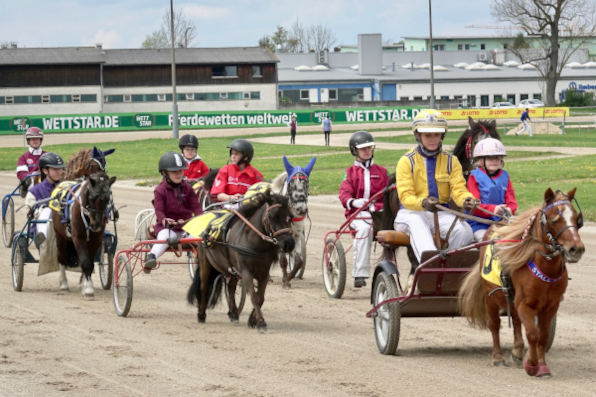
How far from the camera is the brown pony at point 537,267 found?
217 inches

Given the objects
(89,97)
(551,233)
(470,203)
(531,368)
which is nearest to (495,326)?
(531,368)

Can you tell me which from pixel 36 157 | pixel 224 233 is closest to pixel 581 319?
pixel 224 233

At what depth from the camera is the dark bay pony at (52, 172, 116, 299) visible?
958cm

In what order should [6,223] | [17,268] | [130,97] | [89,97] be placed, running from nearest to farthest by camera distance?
1. [17,268]
2. [6,223]
3. [89,97]
4. [130,97]

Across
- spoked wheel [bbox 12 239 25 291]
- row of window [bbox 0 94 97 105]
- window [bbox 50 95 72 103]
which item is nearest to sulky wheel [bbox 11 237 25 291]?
spoked wheel [bbox 12 239 25 291]

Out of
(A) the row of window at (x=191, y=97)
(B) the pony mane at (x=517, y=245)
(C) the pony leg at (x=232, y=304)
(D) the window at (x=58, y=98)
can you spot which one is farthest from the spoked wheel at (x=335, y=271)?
(A) the row of window at (x=191, y=97)

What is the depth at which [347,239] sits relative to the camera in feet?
47.0

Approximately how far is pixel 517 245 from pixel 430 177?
1417mm

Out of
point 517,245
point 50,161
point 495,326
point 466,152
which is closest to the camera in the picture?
point 517,245

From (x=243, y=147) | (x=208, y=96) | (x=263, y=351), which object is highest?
(x=208, y=96)

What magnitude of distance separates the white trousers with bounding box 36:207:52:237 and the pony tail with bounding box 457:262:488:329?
19.4 ft

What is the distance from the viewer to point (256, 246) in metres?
7.81

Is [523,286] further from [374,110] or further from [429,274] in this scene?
[374,110]

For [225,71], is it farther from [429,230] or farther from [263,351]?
[429,230]
